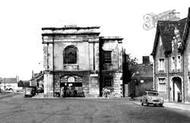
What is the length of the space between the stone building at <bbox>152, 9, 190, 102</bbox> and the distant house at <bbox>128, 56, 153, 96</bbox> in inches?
635

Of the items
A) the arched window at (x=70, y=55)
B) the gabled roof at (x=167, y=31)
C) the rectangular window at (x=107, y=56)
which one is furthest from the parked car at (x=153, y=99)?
the rectangular window at (x=107, y=56)

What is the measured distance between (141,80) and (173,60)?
69.8ft

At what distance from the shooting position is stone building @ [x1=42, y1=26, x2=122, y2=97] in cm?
6188

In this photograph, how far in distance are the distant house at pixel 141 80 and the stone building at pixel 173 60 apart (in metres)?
16.1

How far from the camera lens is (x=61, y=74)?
62375 millimetres

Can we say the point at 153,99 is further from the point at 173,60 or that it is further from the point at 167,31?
the point at 167,31

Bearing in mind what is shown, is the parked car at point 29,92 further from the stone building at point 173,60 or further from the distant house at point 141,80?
the stone building at point 173,60

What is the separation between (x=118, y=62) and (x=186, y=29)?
26258 millimetres

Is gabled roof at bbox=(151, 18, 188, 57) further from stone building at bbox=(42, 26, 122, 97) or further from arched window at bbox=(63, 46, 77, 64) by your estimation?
arched window at bbox=(63, 46, 77, 64)

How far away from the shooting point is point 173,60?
43906 mm

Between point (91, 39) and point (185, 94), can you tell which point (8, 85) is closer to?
point (91, 39)

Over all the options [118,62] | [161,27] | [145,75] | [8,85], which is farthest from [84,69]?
[8,85]

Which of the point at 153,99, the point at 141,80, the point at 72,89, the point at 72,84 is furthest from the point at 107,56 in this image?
the point at 153,99

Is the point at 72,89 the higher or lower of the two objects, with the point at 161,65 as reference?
lower
